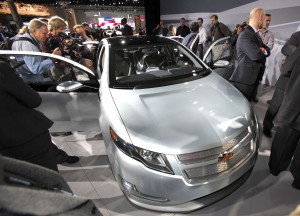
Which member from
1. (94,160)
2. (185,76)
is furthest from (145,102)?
(94,160)

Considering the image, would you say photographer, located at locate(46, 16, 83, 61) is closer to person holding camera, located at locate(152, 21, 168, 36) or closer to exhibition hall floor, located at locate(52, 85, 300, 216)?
exhibition hall floor, located at locate(52, 85, 300, 216)

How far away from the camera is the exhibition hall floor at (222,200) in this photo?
5.99 feet

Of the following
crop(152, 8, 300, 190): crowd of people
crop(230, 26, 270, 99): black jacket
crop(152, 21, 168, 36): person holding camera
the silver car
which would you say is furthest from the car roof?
crop(152, 21, 168, 36): person holding camera

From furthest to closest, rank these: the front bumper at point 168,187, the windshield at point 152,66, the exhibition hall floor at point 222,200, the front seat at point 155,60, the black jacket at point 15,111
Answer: the front seat at point 155,60 → the windshield at point 152,66 → the exhibition hall floor at point 222,200 → the front bumper at point 168,187 → the black jacket at point 15,111

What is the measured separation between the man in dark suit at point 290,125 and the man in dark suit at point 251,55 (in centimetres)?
50

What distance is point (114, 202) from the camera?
6.50ft

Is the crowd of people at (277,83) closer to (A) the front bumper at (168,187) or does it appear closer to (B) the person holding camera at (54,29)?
(A) the front bumper at (168,187)

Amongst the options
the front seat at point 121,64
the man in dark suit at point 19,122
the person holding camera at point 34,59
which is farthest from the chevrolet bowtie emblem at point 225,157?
the person holding camera at point 34,59

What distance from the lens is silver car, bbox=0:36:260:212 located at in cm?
146

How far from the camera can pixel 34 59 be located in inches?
98.1

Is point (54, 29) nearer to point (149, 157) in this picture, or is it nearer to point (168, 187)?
point (149, 157)

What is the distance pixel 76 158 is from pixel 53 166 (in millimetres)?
936

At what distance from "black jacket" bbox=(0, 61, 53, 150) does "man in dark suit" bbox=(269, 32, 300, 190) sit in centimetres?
198


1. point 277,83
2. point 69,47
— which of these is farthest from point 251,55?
point 69,47
